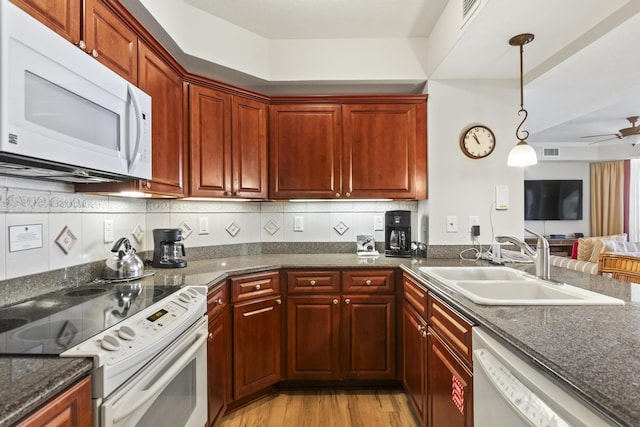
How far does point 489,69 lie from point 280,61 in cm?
158

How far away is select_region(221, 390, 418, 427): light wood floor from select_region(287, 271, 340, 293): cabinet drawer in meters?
0.74

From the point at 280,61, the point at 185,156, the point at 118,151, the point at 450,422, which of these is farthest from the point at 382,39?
the point at 450,422

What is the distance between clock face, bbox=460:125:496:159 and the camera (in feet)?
8.54

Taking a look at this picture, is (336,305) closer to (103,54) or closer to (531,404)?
(531,404)

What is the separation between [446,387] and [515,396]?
2.24 feet

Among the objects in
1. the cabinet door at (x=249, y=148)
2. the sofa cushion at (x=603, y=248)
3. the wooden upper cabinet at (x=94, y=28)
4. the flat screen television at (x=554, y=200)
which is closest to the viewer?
the wooden upper cabinet at (x=94, y=28)

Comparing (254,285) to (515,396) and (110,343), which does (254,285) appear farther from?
(515,396)

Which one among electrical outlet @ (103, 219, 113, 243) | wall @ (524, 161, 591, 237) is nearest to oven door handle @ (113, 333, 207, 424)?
electrical outlet @ (103, 219, 113, 243)

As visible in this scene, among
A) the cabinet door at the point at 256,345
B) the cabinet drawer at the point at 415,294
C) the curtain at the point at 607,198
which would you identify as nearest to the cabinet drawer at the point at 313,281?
the cabinet door at the point at 256,345

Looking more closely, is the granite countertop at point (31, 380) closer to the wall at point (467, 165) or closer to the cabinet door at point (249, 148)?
the cabinet door at point (249, 148)

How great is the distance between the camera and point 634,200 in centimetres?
614

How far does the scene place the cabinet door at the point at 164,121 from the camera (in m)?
1.80

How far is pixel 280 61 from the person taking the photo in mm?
2705

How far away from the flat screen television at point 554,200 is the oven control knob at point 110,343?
24.0 ft
